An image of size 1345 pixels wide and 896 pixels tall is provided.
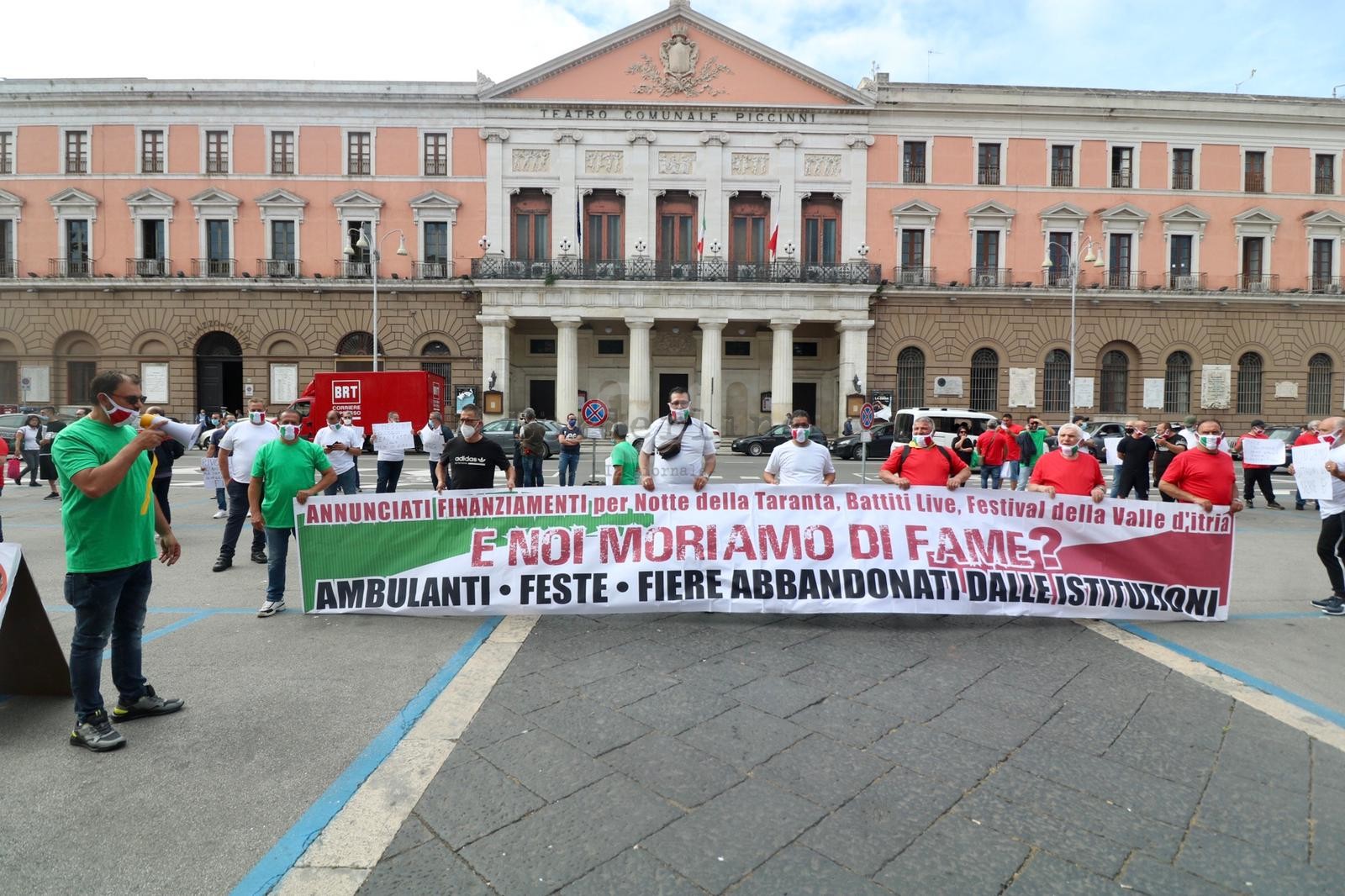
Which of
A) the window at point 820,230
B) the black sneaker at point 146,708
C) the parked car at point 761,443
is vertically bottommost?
the black sneaker at point 146,708

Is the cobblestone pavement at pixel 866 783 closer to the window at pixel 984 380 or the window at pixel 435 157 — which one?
the window at pixel 984 380

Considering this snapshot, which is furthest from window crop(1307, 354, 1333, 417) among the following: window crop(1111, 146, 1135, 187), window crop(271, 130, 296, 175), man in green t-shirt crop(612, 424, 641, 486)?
window crop(271, 130, 296, 175)

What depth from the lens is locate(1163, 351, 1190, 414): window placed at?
33781 mm

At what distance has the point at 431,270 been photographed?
1284 inches

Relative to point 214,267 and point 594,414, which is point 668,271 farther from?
point 214,267

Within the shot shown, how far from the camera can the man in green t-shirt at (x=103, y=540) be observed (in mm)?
3635

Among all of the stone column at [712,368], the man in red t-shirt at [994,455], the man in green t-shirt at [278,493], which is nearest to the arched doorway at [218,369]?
the stone column at [712,368]

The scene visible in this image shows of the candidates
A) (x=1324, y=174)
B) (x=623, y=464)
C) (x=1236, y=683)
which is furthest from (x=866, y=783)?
(x=1324, y=174)

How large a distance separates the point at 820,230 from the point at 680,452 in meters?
29.6

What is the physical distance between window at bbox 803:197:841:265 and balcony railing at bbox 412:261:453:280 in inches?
653

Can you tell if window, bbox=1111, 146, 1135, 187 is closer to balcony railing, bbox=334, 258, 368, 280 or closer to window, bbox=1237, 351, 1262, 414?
window, bbox=1237, 351, 1262, 414

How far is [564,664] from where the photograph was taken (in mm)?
4828

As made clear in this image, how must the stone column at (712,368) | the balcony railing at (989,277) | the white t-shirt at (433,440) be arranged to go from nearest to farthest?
the white t-shirt at (433,440), the stone column at (712,368), the balcony railing at (989,277)

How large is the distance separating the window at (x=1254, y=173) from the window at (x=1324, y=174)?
8.46 feet
